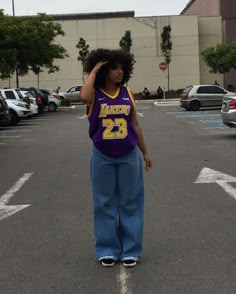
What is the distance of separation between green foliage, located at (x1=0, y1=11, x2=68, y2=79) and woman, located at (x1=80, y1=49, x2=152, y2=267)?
2869 centimetres

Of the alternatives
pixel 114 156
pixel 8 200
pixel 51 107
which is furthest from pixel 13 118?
pixel 114 156

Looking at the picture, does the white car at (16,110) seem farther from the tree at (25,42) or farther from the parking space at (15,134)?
the tree at (25,42)

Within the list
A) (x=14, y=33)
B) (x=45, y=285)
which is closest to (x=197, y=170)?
(x=45, y=285)

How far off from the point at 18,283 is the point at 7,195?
4192 millimetres

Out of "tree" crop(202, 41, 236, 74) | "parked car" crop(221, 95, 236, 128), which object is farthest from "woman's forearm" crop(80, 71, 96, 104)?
"tree" crop(202, 41, 236, 74)

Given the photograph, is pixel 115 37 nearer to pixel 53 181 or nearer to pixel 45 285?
pixel 53 181

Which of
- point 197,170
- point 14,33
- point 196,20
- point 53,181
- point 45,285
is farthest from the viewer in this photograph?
point 196,20

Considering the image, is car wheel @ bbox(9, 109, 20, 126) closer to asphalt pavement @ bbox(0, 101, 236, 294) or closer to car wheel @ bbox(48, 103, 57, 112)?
car wheel @ bbox(48, 103, 57, 112)

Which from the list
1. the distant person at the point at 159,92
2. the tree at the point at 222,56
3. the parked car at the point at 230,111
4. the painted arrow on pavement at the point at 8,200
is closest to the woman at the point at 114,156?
the painted arrow on pavement at the point at 8,200

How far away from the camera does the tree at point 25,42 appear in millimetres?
33500

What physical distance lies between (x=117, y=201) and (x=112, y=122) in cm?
76

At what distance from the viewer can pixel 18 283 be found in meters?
4.76

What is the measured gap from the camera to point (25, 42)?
34656 mm

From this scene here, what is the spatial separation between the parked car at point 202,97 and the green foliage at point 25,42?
9.82m
